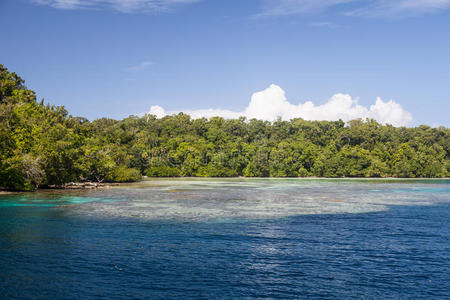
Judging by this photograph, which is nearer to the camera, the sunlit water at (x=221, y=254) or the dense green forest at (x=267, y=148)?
the sunlit water at (x=221, y=254)

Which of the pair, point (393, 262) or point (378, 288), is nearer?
point (378, 288)

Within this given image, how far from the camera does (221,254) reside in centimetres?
1811

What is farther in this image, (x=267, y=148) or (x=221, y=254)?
(x=267, y=148)

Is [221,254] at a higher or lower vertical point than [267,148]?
lower

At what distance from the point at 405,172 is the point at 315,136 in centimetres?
3352

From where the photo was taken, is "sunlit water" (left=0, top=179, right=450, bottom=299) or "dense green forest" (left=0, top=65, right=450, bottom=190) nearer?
"sunlit water" (left=0, top=179, right=450, bottom=299)

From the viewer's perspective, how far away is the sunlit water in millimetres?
13586

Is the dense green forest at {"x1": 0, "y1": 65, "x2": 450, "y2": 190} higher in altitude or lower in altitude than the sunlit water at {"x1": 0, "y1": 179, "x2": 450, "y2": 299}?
higher

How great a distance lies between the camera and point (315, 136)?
144 metres

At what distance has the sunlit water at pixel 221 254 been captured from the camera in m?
13.6

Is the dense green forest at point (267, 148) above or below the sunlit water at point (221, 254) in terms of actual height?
above

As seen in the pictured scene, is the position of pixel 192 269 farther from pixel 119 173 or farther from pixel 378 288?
pixel 119 173

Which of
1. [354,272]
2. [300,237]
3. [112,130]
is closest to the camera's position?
[354,272]

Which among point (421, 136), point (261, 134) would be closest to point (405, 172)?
point (421, 136)
